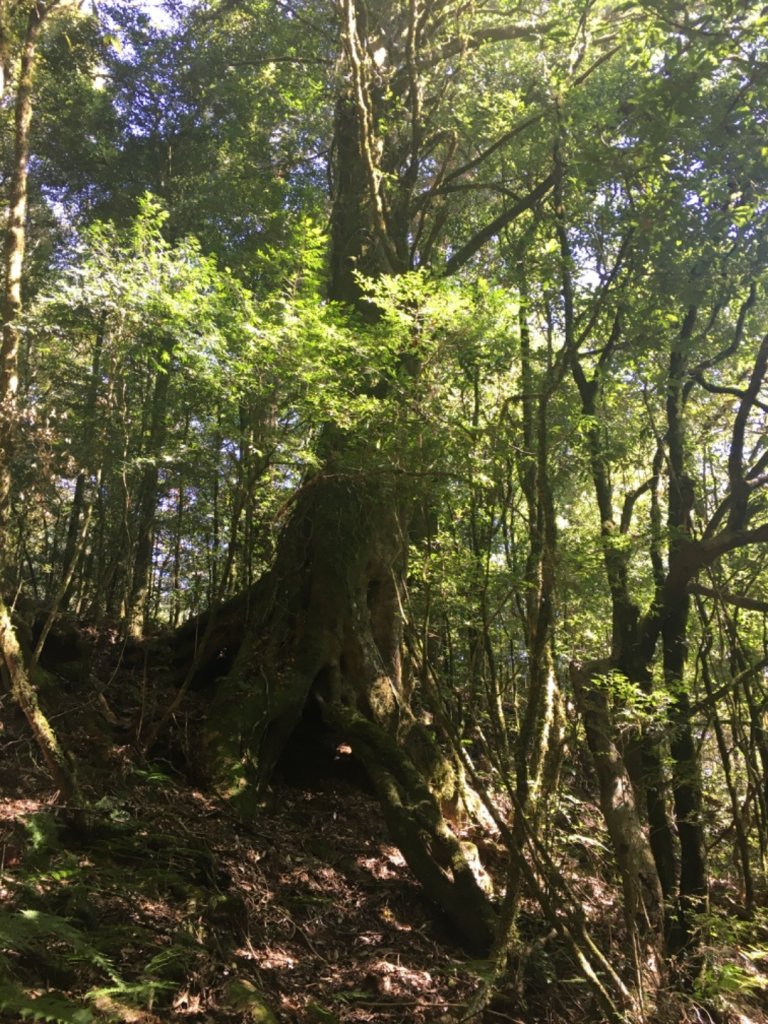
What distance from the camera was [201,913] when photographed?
4059mm

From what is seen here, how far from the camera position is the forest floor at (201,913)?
10.1 ft

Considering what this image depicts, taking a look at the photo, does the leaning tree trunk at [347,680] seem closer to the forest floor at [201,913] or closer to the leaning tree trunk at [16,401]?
the forest floor at [201,913]

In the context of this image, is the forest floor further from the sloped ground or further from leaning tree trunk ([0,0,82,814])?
leaning tree trunk ([0,0,82,814])

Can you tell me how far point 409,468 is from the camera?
543cm

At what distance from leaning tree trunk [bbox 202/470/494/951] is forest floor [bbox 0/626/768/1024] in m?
0.41

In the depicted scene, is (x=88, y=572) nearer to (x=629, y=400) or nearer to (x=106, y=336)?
(x=106, y=336)

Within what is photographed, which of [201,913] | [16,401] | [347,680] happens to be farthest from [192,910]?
[16,401]

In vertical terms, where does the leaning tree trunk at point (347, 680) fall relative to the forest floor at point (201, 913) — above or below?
above

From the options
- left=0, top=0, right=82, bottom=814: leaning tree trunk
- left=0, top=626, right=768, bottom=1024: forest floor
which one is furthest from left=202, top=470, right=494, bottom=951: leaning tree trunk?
left=0, top=0, right=82, bottom=814: leaning tree trunk

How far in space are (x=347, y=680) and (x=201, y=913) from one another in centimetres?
349

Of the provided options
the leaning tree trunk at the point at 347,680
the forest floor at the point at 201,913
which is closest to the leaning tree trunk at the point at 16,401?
the forest floor at the point at 201,913

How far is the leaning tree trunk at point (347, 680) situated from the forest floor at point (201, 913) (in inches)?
16.0

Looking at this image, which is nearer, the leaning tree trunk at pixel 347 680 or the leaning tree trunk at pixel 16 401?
the leaning tree trunk at pixel 16 401

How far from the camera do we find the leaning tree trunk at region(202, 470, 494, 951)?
17.9 ft
